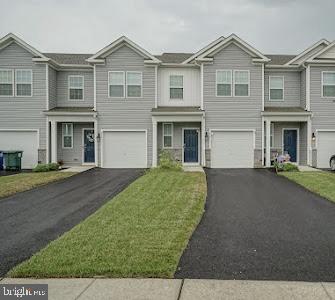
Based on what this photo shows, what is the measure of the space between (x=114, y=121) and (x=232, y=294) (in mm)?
17640

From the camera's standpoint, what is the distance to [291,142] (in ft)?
73.2

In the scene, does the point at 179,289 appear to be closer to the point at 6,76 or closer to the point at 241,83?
the point at 241,83

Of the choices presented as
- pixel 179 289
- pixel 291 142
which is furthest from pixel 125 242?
pixel 291 142

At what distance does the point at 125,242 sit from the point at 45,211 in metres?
4.06

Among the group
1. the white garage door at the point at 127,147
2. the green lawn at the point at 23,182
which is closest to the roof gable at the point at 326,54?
the white garage door at the point at 127,147

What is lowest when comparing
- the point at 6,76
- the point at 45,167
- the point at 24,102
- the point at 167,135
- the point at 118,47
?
the point at 45,167

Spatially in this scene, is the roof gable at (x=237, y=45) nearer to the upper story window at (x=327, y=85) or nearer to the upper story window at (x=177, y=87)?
the upper story window at (x=177, y=87)

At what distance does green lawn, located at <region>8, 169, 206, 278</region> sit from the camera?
4.93m

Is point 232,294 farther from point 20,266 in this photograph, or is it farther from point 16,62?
point 16,62

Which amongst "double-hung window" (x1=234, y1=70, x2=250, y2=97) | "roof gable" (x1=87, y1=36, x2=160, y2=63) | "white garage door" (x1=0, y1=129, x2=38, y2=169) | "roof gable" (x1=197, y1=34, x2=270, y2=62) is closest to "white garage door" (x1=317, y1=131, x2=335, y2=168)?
"double-hung window" (x1=234, y1=70, x2=250, y2=97)

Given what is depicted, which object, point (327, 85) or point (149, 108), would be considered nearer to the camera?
point (149, 108)

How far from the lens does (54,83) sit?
71.9 ft

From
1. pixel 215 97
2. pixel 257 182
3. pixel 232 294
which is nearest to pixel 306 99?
pixel 215 97

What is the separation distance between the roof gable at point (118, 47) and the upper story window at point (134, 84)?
1.19 metres
